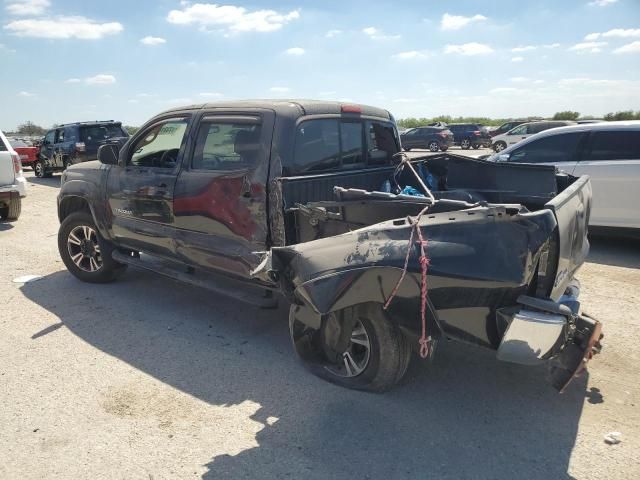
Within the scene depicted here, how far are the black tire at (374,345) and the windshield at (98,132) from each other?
14422mm

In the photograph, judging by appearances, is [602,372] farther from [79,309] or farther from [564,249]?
[79,309]

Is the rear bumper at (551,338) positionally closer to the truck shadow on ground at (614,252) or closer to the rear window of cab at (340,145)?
the rear window of cab at (340,145)

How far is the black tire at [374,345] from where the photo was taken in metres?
3.26

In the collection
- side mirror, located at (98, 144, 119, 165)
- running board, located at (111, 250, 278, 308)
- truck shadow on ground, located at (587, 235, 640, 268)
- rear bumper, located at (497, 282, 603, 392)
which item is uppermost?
side mirror, located at (98, 144, 119, 165)

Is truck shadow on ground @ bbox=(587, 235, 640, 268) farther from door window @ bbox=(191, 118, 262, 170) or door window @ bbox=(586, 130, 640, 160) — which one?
door window @ bbox=(191, 118, 262, 170)

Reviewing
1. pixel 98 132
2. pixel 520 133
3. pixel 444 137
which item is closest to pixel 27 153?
pixel 98 132

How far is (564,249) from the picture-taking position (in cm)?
291

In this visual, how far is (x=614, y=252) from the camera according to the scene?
7.07 meters

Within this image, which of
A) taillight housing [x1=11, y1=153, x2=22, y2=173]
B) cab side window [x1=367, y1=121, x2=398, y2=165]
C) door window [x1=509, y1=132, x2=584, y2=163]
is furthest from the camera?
taillight housing [x1=11, y1=153, x2=22, y2=173]

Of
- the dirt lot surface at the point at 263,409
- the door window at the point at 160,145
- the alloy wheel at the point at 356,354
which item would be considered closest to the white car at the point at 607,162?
the dirt lot surface at the point at 263,409

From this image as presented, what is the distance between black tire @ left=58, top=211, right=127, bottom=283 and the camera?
5.75 meters

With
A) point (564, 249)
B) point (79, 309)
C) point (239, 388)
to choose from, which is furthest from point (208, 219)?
point (564, 249)

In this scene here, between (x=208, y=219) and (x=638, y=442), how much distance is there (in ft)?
11.1

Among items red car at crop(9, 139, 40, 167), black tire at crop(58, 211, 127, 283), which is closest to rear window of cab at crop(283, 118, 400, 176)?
black tire at crop(58, 211, 127, 283)
